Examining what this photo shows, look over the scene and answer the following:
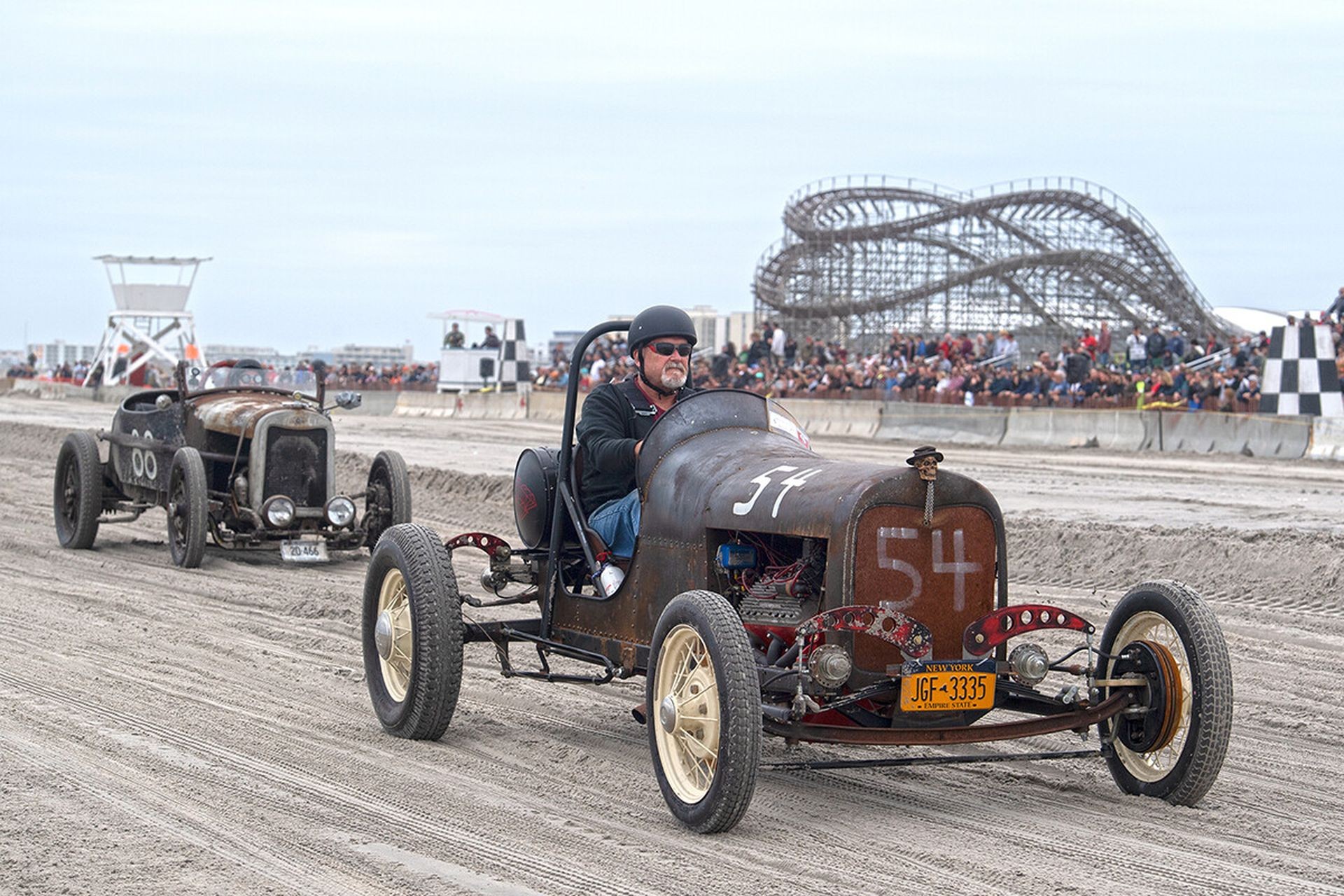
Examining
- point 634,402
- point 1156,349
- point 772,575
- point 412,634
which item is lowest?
point 412,634

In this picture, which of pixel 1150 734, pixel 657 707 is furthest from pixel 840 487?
pixel 1150 734

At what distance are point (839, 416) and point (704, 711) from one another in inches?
916

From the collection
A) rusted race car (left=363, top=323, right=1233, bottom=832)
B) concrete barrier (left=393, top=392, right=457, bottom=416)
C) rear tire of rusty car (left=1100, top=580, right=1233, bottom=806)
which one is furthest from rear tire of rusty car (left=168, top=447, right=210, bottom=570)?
concrete barrier (left=393, top=392, right=457, bottom=416)

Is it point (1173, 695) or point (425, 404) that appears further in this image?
point (425, 404)

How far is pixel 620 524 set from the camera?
661cm

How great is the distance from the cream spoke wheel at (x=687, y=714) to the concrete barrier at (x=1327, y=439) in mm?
17163

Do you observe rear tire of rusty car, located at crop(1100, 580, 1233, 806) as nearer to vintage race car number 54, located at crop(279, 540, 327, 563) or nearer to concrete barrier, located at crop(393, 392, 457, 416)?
vintage race car number 54, located at crop(279, 540, 327, 563)

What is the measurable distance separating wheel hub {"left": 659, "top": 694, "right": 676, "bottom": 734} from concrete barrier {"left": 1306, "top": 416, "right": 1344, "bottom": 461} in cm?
1720

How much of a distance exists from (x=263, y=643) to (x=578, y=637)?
10.9 ft

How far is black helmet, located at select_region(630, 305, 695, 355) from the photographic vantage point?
271 inches

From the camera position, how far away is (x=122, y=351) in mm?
52062

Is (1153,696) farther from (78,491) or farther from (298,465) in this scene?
(78,491)

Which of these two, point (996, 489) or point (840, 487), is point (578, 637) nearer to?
point (840, 487)

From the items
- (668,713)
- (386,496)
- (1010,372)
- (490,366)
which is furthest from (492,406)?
(668,713)
